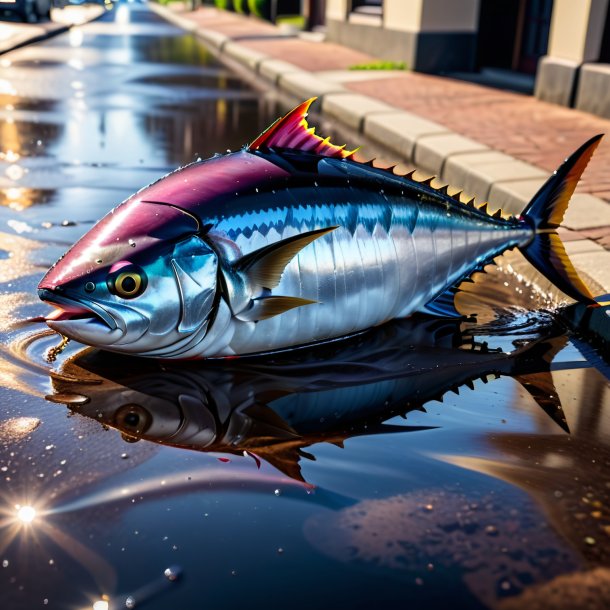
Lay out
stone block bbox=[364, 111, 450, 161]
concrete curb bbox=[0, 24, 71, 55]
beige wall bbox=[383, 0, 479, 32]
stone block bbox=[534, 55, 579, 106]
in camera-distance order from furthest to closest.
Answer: concrete curb bbox=[0, 24, 71, 55] → beige wall bbox=[383, 0, 479, 32] → stone block bbox=[534, 55, 579, 106] → stone block bbox=[364, 111, 450, 161]

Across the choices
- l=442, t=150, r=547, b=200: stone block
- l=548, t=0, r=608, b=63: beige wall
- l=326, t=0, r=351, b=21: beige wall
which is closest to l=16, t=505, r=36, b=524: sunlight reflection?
l=442, t=150, r=547, b=200: stone block

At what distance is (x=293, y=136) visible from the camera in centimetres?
342

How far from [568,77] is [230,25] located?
58.6 ft

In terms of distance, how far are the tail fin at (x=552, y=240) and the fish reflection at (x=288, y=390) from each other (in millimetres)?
309

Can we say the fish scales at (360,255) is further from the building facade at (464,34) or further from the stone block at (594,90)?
the building facade at (464,34)

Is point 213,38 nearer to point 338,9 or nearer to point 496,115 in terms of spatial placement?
point 338,9

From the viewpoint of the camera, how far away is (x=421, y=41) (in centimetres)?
1362

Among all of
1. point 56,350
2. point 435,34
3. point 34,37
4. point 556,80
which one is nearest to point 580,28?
point 556,80

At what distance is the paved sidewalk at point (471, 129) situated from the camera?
5430 mm

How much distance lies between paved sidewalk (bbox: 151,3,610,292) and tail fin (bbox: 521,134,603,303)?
19.4 inches

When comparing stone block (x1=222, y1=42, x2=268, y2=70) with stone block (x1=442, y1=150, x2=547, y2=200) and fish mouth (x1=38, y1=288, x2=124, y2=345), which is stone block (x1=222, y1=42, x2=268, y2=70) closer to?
stone block (x1=442, y1=150, x2=547, y2=200)

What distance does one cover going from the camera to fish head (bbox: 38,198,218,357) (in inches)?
113

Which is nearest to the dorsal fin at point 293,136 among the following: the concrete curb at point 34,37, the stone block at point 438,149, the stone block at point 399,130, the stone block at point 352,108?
the stone block at point 438,149

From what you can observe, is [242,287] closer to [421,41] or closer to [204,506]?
[204,506]
